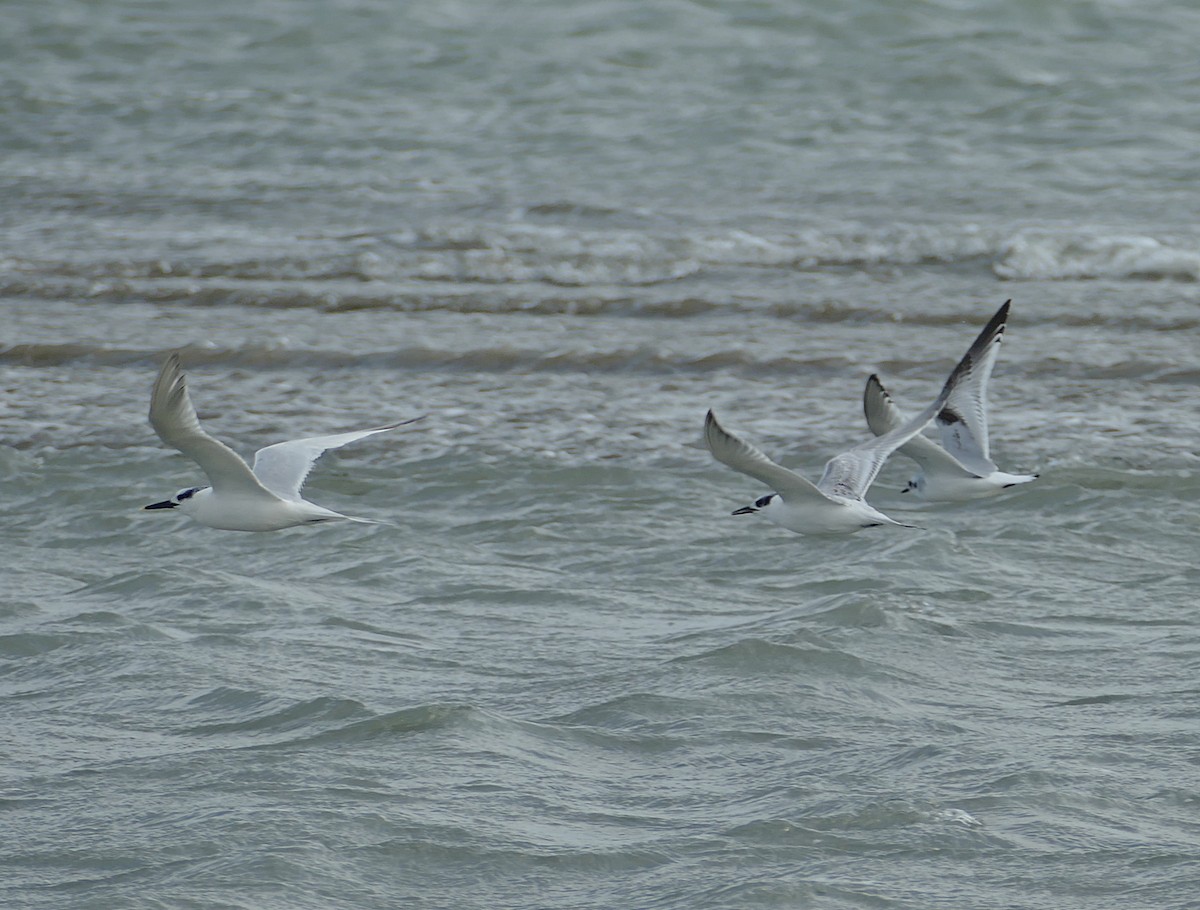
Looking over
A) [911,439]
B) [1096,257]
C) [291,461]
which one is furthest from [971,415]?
[1096,257]

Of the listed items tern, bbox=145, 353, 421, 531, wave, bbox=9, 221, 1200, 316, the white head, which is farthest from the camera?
wave, bbox=9, 221, 1200, 316

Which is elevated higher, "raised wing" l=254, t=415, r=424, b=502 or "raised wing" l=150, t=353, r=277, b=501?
"raised wing" l=150, t=353, r=277, b=501

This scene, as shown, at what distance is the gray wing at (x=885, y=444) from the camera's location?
751 cm

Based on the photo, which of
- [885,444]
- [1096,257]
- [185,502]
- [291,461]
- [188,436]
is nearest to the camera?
[188,436]

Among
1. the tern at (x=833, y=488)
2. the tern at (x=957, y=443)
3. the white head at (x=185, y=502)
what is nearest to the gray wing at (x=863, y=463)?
the tern at (x=833, y=488)

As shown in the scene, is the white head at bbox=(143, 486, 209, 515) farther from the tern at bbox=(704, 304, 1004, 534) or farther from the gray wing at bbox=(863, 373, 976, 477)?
the gray wing at bbox=(863, 373, 976, 477)

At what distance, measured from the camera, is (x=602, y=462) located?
31.0 feet

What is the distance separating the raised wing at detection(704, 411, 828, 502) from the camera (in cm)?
621

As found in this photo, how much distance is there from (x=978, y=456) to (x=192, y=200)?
9.79 metres

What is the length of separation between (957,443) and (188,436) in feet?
12.2

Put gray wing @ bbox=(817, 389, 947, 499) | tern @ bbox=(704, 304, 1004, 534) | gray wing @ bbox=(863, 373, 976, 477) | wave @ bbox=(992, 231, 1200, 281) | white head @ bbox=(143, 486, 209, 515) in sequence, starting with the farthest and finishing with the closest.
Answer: wave @ bbox=(992, 231, 1200, 281), gray wing @ bbox=(863, 373, 976, 477), gray wing @ bbox=(817, 389, 947, 499), white head @ bbox=(143, 486, 209, 515), tern @ bbox=(704, 304, 1004, 534)

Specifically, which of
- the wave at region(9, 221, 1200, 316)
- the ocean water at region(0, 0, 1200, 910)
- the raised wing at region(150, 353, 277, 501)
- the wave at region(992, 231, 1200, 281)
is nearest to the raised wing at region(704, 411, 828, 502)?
the ocean water at region(0, 0, 1200, 910)

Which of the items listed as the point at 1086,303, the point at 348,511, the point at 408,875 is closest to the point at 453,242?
the point at 1086,303

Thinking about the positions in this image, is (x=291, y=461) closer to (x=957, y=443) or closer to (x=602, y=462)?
(x=602, y=462)
